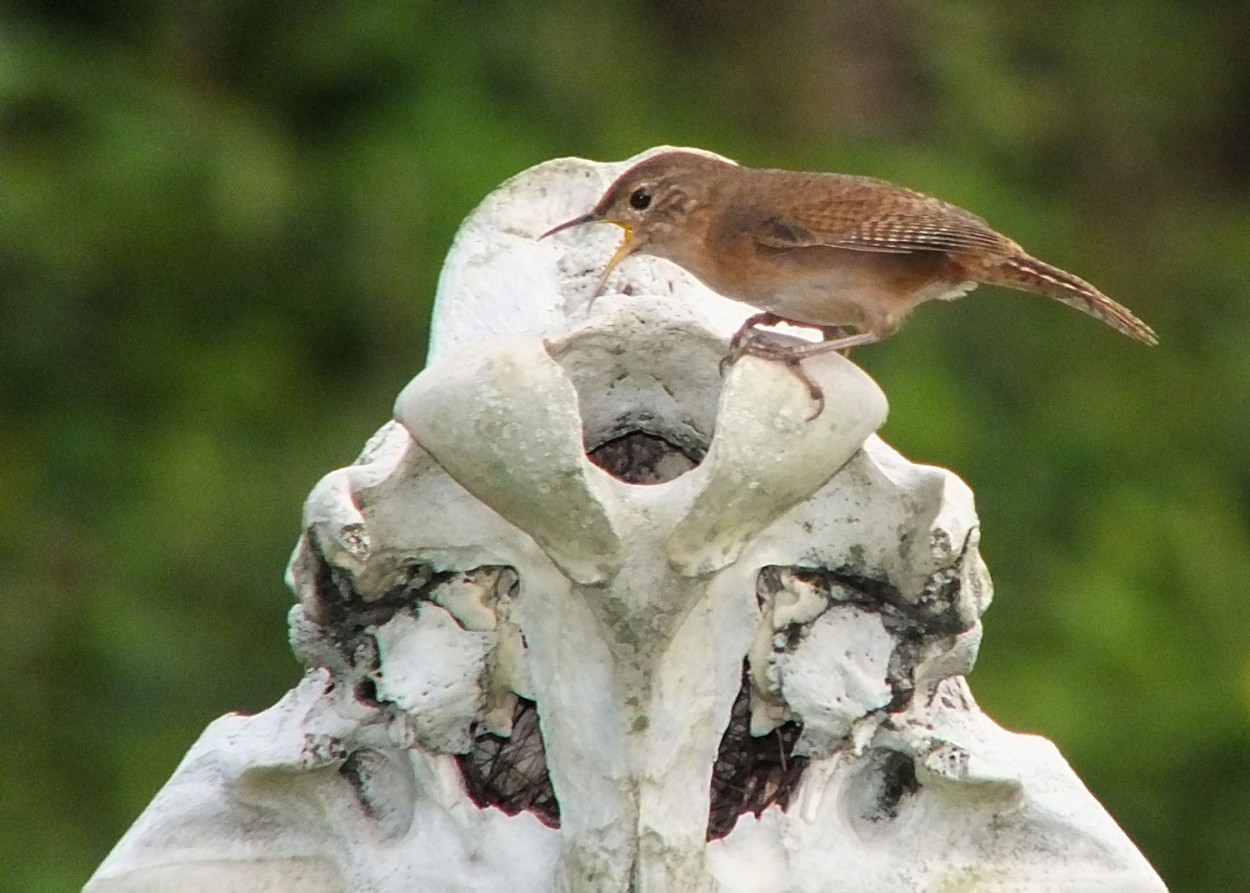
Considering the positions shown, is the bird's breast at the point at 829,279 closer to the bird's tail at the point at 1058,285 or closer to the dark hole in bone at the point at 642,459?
the bird's tail at the point at 1058,285

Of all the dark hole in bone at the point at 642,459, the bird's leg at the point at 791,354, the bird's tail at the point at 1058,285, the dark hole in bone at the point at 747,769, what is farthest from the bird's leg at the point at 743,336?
the bird's tail at the point at 1058,285

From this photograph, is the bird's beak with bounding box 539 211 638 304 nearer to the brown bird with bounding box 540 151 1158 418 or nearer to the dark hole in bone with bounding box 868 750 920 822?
the brown bird with bounding box 540 151 1158 418

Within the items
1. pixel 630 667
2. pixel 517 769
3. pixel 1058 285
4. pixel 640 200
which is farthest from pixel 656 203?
pixel 630 667

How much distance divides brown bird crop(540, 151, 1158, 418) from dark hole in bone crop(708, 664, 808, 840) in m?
1.15

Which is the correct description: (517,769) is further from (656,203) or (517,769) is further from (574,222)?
(656,203)

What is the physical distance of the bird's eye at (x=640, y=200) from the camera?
2.87 m

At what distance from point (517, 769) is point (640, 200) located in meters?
0.90

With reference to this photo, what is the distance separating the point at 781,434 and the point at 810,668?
27cm

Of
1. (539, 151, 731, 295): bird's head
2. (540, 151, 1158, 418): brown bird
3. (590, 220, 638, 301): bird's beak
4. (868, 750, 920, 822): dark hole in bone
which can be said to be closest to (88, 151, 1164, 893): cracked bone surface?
(868, 750, 920, 822): dark hole in bone

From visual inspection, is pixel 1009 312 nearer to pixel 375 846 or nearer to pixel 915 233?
pixel 915 233

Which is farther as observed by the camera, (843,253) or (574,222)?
(843,253)

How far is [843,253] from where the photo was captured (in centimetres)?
361

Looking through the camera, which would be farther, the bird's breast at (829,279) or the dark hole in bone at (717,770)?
the bird's breast at (829,279)

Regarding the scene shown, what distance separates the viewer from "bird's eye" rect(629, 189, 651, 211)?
287 cm
